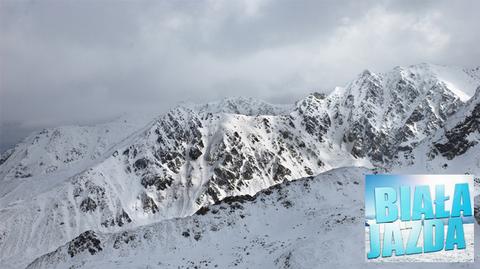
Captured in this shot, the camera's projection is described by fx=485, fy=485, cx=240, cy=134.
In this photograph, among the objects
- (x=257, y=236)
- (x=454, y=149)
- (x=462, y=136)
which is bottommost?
(x=257, y=236)

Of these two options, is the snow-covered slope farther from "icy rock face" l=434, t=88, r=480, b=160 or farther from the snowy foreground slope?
the snowy foreground slope

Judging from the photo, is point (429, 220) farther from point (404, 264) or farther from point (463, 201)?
point (404, 264)

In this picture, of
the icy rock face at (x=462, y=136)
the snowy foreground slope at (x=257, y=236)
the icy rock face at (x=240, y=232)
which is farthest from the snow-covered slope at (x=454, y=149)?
the icy rock face at (x=240, y=232)

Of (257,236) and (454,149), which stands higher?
(454,149)

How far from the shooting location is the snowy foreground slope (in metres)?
49.8

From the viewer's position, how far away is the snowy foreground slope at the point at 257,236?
49.8 metres

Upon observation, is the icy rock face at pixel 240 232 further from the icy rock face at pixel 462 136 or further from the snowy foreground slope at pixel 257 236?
the icy rock face at pixel 462 136

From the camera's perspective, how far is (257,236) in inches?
2648

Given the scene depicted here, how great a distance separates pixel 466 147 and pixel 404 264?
88824 millimetres

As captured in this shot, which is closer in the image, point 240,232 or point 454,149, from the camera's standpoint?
point 240,232

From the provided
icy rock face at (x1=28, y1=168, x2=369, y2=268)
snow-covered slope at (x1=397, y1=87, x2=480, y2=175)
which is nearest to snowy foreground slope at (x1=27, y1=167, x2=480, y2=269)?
icy rock face at (x1=28, y1=168, x2=369, y2=268)

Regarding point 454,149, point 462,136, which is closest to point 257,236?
point 454,149

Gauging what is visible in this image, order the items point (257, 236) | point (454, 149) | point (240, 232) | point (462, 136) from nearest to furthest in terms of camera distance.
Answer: point (257, 236) < point (240, 232) < point (454, 149) < point (462, 136)

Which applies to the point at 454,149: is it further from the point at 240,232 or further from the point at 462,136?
the point at 240,232
